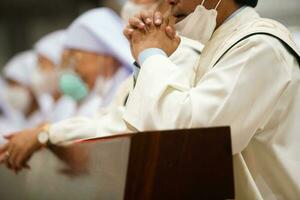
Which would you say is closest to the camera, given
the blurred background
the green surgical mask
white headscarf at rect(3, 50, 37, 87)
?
the green surgical mask

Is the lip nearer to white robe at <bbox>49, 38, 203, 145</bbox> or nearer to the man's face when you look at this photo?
the man's face

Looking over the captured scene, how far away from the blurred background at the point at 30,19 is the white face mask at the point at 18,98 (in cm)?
51

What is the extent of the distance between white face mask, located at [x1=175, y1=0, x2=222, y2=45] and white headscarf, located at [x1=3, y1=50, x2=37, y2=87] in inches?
144

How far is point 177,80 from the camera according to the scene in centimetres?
138

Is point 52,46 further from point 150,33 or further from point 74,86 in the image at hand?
point 150,33

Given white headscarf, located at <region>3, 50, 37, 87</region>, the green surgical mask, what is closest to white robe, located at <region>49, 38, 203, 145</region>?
the green surgical mask

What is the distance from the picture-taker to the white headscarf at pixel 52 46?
457 centimetres

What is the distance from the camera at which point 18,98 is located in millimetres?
5164

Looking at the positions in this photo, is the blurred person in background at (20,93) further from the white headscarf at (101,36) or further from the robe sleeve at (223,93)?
the robe sleeve at (223,93)

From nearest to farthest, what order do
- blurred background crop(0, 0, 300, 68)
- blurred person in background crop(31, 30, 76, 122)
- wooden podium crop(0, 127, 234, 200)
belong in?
wooden podium crop(0, 127, 234, 200) < blurred person in background crop(31, 30, 76, 122) < blurred background crop(0, 0, 300, 68)

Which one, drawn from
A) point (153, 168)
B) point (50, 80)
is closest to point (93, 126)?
point (153, 168)

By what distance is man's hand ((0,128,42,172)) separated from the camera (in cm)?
150

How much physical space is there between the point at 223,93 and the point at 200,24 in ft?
1.05

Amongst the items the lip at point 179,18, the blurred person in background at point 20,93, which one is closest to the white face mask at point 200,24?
the lip at point 179,18
